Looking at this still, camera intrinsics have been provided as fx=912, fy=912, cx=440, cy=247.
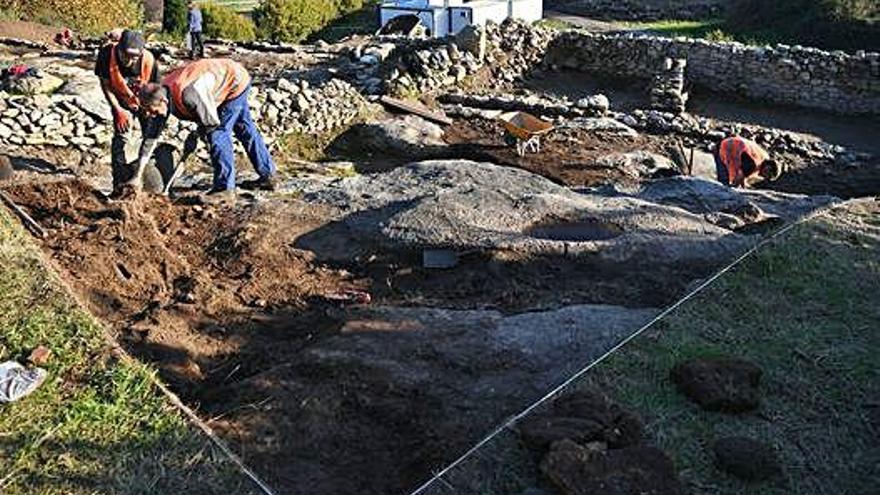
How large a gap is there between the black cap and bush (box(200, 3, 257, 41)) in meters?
14.8

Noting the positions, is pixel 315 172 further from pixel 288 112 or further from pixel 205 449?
pixel 205 449

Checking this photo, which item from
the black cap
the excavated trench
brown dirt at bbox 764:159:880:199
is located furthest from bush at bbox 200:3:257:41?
the excavated trench

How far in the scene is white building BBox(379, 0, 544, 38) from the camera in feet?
68.2

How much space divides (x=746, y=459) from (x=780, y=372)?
0.95 metres

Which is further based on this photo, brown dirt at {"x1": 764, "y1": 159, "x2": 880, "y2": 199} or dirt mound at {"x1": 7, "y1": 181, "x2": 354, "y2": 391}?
brown dirt at {"x1": 764, "y1": 159, "x2": 880, "y2": 199}

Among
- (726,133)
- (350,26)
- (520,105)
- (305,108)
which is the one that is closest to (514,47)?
(520,105)

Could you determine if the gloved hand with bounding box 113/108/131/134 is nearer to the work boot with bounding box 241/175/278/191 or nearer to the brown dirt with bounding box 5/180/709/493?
the brown dirt with bounding box 5/180/709/493

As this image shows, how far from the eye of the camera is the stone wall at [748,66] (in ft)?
48.3

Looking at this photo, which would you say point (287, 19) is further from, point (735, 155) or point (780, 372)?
point (780, 372)

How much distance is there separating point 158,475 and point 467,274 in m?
2.54

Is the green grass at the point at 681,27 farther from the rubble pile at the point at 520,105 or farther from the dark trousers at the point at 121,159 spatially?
the dark trousers at the point at 121,159

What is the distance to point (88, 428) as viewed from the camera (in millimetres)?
3758

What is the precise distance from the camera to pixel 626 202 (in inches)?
263

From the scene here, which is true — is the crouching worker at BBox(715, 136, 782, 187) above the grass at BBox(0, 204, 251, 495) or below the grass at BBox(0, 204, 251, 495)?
below
